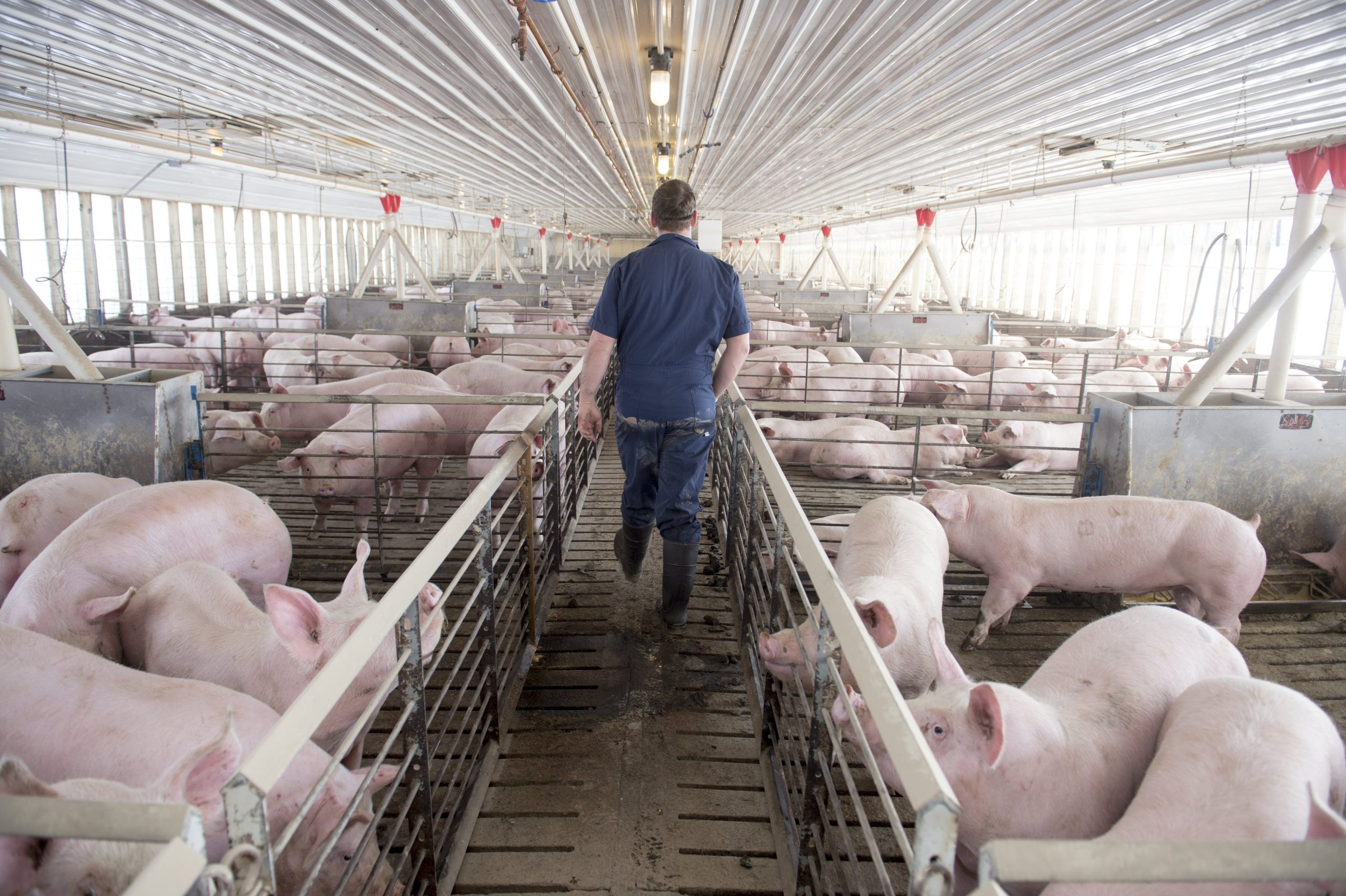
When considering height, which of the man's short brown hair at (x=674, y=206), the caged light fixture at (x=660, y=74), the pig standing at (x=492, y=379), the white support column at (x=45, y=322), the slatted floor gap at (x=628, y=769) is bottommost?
the slatted floor gap at (x=628, y=769)

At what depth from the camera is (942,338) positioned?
10.4 m

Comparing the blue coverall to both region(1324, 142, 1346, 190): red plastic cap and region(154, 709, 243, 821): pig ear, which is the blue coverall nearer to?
region(154, 709, 243, 821): pig ear

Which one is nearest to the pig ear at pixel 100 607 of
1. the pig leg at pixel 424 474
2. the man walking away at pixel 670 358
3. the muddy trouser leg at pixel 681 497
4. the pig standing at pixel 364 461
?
the pig standing at pixel 364 461

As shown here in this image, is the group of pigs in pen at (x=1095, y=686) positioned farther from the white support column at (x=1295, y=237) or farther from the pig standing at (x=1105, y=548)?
the white support column at (x=1295, y=237)

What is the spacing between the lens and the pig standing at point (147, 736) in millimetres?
1937

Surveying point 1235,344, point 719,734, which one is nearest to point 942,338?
point 1235,344

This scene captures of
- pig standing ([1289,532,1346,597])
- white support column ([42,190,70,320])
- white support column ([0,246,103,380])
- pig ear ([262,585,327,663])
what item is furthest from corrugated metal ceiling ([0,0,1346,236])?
white support column ([42,190,70,320])

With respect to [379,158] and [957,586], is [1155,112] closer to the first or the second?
[957,586]

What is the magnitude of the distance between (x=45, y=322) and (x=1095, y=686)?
5017 mm

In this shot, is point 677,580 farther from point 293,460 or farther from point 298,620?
point 293,460

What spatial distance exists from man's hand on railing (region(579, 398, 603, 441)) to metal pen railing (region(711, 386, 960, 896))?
651 millimetres

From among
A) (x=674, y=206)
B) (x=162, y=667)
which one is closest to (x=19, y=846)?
(x=162, y=667)

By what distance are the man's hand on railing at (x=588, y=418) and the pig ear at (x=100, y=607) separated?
5.91 feet

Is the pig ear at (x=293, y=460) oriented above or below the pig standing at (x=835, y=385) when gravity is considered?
below
